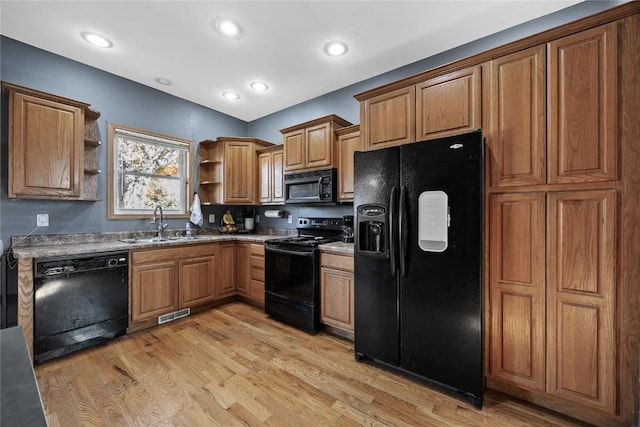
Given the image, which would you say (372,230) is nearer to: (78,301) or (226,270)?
(226,270)

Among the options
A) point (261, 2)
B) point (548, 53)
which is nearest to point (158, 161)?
point (261, 2)

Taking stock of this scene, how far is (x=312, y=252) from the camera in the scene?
277 cm

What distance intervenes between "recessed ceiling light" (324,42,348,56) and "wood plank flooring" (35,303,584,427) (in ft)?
9.36

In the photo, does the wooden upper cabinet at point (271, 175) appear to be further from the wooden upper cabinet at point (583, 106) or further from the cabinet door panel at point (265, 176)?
the wooden upper cabinet at point (583, 106)

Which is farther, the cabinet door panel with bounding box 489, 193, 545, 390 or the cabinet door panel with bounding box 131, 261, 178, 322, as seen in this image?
the cabinet door panel with bounding box 131, 261, 178, 322

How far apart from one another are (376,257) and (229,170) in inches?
105

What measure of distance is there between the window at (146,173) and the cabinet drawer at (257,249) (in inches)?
45.2

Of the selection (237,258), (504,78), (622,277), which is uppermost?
(504,78)

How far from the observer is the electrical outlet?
260 centimetres

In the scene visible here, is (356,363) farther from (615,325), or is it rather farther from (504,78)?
(504,78)

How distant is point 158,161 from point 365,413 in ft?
11.9

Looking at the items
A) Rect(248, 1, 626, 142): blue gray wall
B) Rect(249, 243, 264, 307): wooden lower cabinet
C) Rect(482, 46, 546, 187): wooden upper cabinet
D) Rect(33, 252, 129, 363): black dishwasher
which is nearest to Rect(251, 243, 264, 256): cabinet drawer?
Rect(249, 243, 264, 307): wooden lower cabinet

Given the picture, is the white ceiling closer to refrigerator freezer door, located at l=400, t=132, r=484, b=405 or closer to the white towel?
refrigerator freezer door, located at l=400, t=132, r=484, b=405

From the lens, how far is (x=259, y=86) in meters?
3.42
